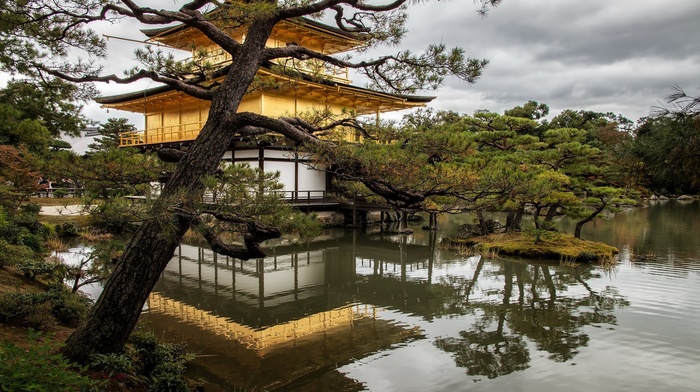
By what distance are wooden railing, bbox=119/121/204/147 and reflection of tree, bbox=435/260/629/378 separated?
48.2 feet

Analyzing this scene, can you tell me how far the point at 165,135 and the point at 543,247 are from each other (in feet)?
58.2

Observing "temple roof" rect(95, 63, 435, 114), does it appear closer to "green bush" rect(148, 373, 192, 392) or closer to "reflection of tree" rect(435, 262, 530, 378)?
"reflection of tree" rect(435, 262, 530, 378)

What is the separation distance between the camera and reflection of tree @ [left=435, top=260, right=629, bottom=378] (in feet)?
21.8

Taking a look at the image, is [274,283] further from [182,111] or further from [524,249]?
[182,111]

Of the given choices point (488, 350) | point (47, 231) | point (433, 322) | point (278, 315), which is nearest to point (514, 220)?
point (433, 322)

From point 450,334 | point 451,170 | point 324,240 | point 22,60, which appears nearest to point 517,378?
point 450,334

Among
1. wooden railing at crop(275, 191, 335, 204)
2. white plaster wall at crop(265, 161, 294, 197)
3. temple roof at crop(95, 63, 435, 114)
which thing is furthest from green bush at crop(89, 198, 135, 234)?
white plaster wall at crop(265, 161, 294, 197)

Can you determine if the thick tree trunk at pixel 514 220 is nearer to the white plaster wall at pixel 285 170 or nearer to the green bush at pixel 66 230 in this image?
the white plaster wall at pixel 285 170

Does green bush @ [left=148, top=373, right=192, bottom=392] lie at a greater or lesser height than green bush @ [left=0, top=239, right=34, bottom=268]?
lesser

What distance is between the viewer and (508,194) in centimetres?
552

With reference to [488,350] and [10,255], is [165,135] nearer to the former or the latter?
[10,255]

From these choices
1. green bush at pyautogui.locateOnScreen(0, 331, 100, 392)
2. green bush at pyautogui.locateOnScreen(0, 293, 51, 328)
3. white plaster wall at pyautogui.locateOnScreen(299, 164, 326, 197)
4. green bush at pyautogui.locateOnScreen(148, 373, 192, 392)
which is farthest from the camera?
white plaster wall at pyautogui.locateOnScreen(299, 164, 326, 197)

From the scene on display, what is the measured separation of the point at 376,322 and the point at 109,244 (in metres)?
4.77

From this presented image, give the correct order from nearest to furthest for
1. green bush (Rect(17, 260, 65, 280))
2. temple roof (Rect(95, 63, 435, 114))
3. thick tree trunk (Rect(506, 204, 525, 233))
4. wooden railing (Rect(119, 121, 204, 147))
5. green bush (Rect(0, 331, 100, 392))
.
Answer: green bush (Rect(0, 331, 100, 392)) < green bush (Rect(17, 260, 65, 280)) < thick tree trunk (Rect(506, 204, 525, 233)) < temple roof (Rect(95, 63, 435, 114)) < wooden railing (Rect(119, 121, 204, 147))
